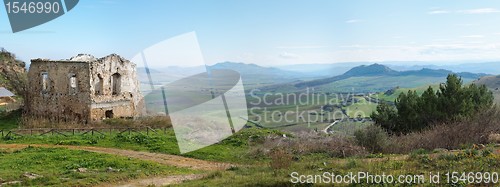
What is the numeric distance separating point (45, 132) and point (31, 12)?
35.0 ft

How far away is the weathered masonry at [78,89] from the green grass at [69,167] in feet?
26.7

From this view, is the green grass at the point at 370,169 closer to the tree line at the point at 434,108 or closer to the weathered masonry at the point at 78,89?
the tree line at the point at 434,108

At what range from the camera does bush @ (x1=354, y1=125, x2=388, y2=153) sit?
17038 millimetres

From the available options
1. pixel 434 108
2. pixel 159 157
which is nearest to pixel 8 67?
pixel 159 157

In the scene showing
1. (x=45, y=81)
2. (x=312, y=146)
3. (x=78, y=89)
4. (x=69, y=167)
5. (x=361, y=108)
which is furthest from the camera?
(x=361, y=108)

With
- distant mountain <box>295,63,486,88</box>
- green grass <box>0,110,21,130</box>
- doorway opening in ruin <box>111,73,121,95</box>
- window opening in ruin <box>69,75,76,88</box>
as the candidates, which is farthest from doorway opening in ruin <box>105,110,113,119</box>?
distant mountain <box>295,63,486,88</box>

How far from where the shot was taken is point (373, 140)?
56.4ft

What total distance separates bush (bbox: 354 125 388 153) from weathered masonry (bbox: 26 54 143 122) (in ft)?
50.4

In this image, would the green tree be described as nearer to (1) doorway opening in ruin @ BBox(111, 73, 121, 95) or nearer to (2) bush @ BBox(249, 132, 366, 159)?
(2) bush @ BBox(249, 132, 366, 159)

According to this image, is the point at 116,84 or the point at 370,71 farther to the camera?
the point at 370,71

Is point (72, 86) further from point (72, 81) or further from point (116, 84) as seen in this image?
point (116, 84)

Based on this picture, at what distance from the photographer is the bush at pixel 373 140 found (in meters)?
17.0

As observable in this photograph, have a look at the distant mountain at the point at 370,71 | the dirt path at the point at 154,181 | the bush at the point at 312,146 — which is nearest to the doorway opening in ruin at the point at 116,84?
the bush at the point at 312,146

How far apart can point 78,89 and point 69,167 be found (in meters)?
12.2
